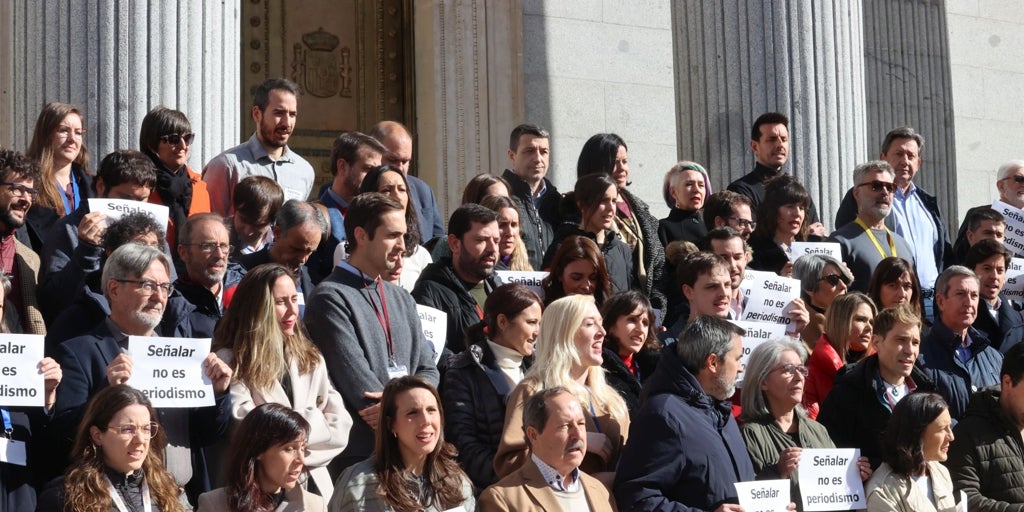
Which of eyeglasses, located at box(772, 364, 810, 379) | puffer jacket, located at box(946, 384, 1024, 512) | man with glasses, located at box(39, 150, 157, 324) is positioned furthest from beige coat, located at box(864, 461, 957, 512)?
man with glasses, located at box(39, 150, 157, 324)

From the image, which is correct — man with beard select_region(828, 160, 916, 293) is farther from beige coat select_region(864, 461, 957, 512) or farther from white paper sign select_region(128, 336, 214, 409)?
white paper sign select_region(128, 336, 214, 409)

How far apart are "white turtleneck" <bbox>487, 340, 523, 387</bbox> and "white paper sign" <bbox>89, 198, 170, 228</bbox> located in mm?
1674

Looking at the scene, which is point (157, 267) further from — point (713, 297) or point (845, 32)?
point (845, 32)

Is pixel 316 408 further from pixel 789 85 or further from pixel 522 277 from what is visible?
pixel 789 85

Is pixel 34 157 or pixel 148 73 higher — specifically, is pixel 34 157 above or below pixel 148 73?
below

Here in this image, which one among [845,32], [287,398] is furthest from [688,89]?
[287,398]

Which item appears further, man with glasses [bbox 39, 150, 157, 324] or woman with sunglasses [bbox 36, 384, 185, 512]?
man with glasses [bbox 39, 150, 157, 324]

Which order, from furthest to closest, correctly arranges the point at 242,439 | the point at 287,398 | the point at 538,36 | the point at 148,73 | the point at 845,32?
the point at 538,36, the point at 845,32, the point at 148,73, the point at 287,398, the point at 242,439

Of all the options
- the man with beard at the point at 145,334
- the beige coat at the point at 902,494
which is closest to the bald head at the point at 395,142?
the man with beard at the point at 145,334

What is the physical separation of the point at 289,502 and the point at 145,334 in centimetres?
99

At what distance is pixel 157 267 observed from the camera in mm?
7160

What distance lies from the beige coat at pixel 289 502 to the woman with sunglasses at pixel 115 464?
138mm

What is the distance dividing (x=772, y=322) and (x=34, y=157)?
4036mm

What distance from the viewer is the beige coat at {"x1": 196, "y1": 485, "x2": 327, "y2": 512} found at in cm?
668
